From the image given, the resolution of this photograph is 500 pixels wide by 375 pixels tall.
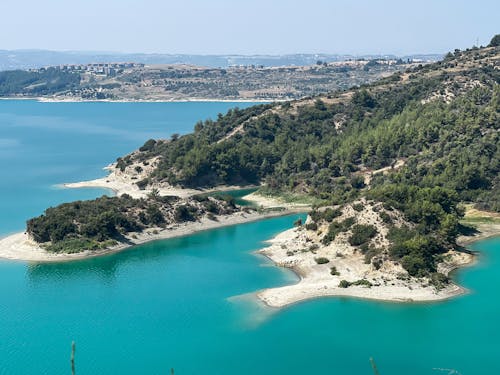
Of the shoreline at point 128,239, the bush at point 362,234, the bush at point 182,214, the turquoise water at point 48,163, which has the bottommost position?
the turquoise water at point 48,163

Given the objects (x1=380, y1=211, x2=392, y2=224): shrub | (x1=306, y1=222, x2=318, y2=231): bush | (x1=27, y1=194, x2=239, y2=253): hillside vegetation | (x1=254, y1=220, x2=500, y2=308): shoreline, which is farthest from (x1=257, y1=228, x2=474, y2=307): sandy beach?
(x1=27, y1=194, x2=239, y2=253): hillside vegetation

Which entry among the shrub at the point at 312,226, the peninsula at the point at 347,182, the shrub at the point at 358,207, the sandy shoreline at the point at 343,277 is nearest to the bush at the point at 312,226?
the shrub at the point at 312,226

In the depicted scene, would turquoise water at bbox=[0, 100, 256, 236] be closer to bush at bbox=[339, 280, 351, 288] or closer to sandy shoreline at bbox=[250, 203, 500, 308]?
sandy shoreline at bbox=[250, 203, 500, 308]

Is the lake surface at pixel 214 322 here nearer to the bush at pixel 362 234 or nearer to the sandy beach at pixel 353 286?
the sandy beach at pixel 353 286

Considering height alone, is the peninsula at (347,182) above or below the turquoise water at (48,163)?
above

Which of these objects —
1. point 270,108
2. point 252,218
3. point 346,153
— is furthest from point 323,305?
point 270,108

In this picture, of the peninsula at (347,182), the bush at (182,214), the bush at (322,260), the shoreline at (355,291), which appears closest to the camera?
the shoreline at (355,291)

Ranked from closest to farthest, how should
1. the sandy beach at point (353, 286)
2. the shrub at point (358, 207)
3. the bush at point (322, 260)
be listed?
1. the sandy beach at point (353, 286)
2. the bush at point (322, 260)
3. the shrub at point (358, 207)

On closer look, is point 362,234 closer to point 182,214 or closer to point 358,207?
point 358,207
